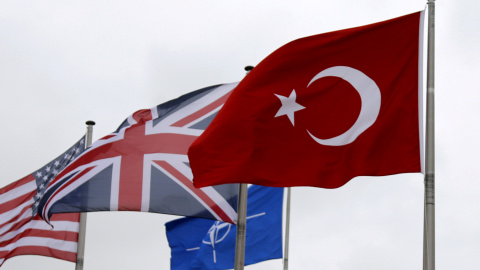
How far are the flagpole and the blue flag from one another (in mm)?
10697

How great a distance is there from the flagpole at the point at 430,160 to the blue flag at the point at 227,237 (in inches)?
421

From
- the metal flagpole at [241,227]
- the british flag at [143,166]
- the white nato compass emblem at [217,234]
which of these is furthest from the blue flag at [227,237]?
the metal flagpole at [241,227]

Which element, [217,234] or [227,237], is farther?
[227,237]

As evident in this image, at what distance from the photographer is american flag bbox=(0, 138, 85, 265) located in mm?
23906

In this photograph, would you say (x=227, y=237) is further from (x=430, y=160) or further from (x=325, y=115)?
(x=430, y=160)

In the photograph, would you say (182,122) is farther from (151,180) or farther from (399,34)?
(399,34)

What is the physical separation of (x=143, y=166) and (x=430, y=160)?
7482 millimetres

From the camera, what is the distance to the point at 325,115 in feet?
48.6

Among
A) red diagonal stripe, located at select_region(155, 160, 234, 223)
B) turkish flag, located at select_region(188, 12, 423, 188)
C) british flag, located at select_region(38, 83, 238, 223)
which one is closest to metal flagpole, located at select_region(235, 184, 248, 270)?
red diagonal stripe, located at select_region(155, 160, 234, 223)

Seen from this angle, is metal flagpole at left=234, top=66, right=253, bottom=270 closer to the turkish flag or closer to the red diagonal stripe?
the red diagonal stripe

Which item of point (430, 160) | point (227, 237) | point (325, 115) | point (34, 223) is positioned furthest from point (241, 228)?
point (34, 223)

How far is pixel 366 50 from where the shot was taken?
14.8 m

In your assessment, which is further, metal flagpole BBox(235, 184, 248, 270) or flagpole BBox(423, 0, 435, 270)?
metal flagpole BBox(235, 184, 248, 270)

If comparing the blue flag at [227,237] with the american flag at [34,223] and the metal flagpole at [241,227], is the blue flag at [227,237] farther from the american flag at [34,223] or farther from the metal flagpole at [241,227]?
the metal flagpole at [241,227]
